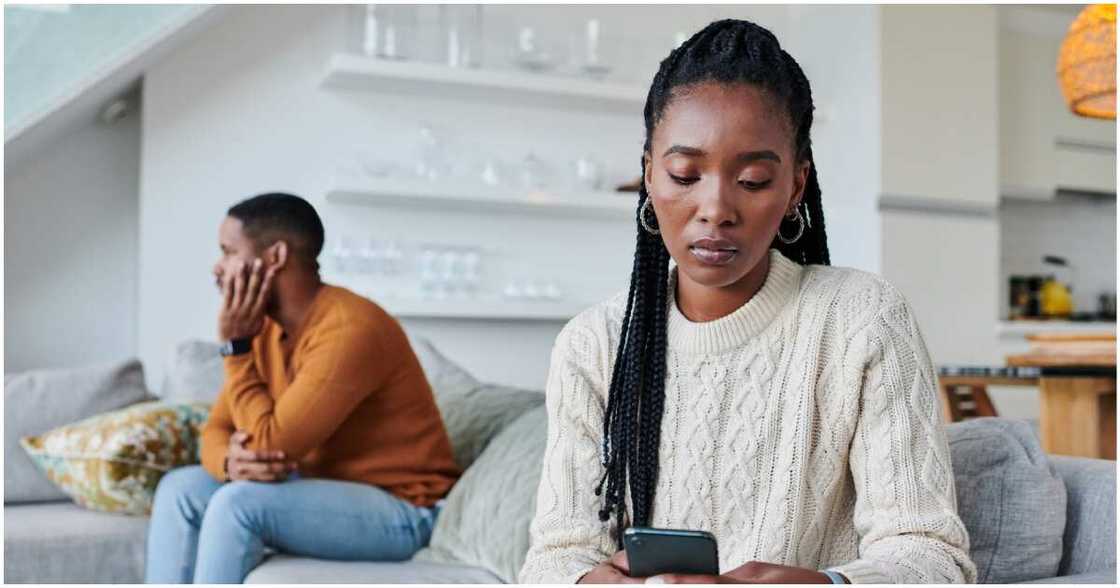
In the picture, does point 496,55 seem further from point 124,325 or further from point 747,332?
point 747,332

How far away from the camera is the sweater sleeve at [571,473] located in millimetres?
1188

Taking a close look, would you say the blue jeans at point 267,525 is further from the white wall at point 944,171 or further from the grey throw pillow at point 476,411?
the white wall at point 944,171

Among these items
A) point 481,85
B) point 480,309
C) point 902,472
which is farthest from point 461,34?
point 902,472

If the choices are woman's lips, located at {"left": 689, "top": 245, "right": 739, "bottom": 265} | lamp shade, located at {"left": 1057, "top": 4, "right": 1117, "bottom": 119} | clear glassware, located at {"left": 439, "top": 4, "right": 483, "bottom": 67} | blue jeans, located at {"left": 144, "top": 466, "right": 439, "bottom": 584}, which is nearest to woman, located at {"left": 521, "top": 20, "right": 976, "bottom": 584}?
woman's lips, located at {"left": 689, "top": 245, "right": 739, "bottom": 265}

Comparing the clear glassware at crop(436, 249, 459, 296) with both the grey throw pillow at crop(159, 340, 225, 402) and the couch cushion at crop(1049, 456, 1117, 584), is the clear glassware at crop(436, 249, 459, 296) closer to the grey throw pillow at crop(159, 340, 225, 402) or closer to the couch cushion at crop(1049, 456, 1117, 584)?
the grey throw pillow at crop(159, 340, 225, 402)

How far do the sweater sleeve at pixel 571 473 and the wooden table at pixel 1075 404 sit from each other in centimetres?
152

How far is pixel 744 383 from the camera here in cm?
117

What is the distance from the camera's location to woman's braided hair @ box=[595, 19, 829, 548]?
1.11 meters

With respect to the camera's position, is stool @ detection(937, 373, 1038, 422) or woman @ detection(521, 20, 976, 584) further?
stool @ detection(937, 373, 1038, 422)

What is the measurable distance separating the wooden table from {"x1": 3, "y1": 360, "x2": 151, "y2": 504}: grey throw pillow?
2220 mm

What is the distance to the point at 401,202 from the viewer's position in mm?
4086

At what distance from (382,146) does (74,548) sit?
2.03 metres

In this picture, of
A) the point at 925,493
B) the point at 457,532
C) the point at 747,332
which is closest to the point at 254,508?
the point at 457,532

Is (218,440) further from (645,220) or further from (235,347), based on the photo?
(645,220)
